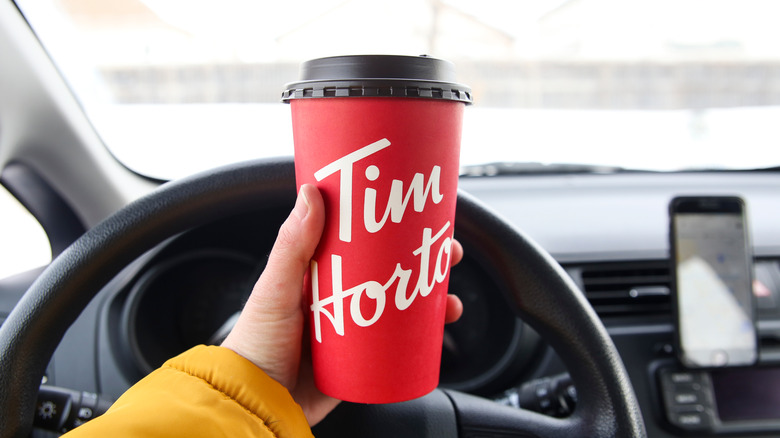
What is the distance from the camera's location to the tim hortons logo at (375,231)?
582 mm

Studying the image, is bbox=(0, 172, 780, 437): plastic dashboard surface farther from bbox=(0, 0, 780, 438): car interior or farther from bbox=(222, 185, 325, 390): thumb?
bbox=(222, 185, 325, 390): thumb

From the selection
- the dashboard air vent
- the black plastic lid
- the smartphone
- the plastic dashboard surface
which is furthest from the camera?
the dashboard air vent

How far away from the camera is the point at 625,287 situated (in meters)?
1.43

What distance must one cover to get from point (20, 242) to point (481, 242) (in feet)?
3.80

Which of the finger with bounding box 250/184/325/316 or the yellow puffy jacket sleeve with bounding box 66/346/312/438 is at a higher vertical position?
the finger with bounding box 250/184/325/316

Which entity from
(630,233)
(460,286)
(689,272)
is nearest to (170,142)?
(460,286)

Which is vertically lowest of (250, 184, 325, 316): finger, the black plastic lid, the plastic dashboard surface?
the plastic dashboard surface

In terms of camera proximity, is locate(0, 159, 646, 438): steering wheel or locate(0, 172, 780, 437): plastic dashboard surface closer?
locate(0, 159, 646, 438): steering wheel

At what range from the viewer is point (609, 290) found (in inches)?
56.4

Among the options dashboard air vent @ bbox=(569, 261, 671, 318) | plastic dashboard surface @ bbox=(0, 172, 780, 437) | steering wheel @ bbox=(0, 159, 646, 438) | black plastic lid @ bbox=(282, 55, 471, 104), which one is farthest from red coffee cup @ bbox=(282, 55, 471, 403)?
dashboard air vent @ bbox=(569, 261, 671, 318)

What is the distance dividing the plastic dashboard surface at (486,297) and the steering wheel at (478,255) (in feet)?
0.94

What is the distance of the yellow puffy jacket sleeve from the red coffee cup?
0.23 feet

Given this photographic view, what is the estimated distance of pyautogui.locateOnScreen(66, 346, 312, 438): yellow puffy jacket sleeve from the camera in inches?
22.8

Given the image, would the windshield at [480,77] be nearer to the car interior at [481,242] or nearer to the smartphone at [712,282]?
the car interior at [481,242]
